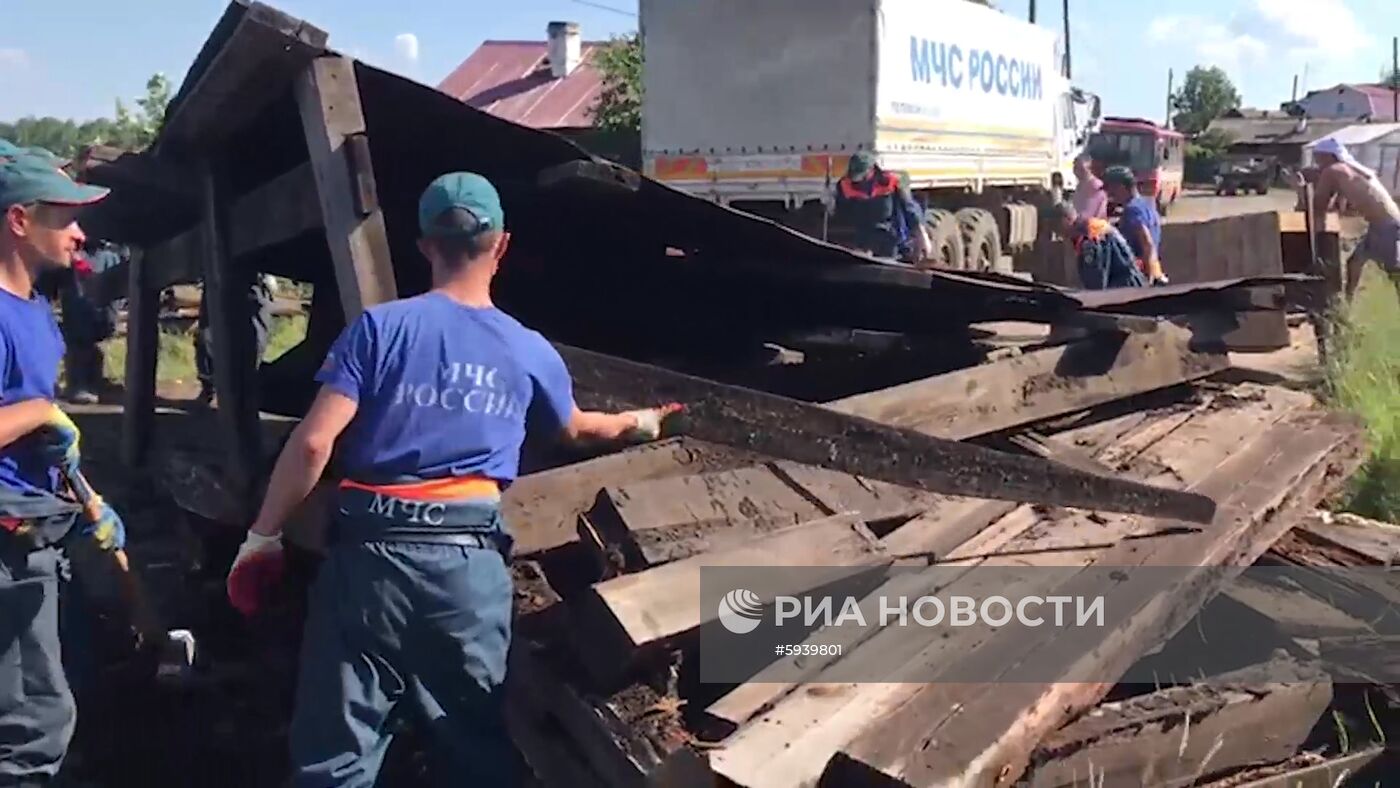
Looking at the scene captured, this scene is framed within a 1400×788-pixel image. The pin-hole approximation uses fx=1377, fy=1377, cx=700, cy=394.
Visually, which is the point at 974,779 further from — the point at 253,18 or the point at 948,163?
the point at 948,163

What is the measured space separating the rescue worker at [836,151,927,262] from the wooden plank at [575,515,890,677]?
8.32 m

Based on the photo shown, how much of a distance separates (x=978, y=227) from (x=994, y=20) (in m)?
3.04

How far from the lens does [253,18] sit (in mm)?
3480

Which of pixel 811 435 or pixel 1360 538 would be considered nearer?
pixel 811 435

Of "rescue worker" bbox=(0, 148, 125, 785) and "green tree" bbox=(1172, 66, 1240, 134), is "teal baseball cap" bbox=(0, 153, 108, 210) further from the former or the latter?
"green tree" bbox=(1172, 66, 1240, 134)

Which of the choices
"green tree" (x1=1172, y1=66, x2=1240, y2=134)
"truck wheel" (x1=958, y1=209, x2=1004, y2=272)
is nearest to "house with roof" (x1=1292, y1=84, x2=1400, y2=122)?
"green tree" (x1=1172, y1=66, x2=1240, y2=134)

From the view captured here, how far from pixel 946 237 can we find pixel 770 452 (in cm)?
1297

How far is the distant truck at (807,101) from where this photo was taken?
14.2 m

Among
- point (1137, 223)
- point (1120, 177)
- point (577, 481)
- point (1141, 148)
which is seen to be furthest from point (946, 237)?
point (1141, 148)

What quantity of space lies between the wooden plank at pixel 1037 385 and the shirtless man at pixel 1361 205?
12.8ft

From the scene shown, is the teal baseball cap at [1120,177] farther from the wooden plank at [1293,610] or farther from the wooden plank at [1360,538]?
the wooden plank at [1293,610]

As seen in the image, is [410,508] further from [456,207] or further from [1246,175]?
[1246,175]

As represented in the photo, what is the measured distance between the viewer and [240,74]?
153 inches

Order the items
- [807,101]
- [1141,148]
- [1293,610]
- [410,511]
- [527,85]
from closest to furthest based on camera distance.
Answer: [410,511] → [1293,610] → [807,101] → [1141,148] → [527,85]
